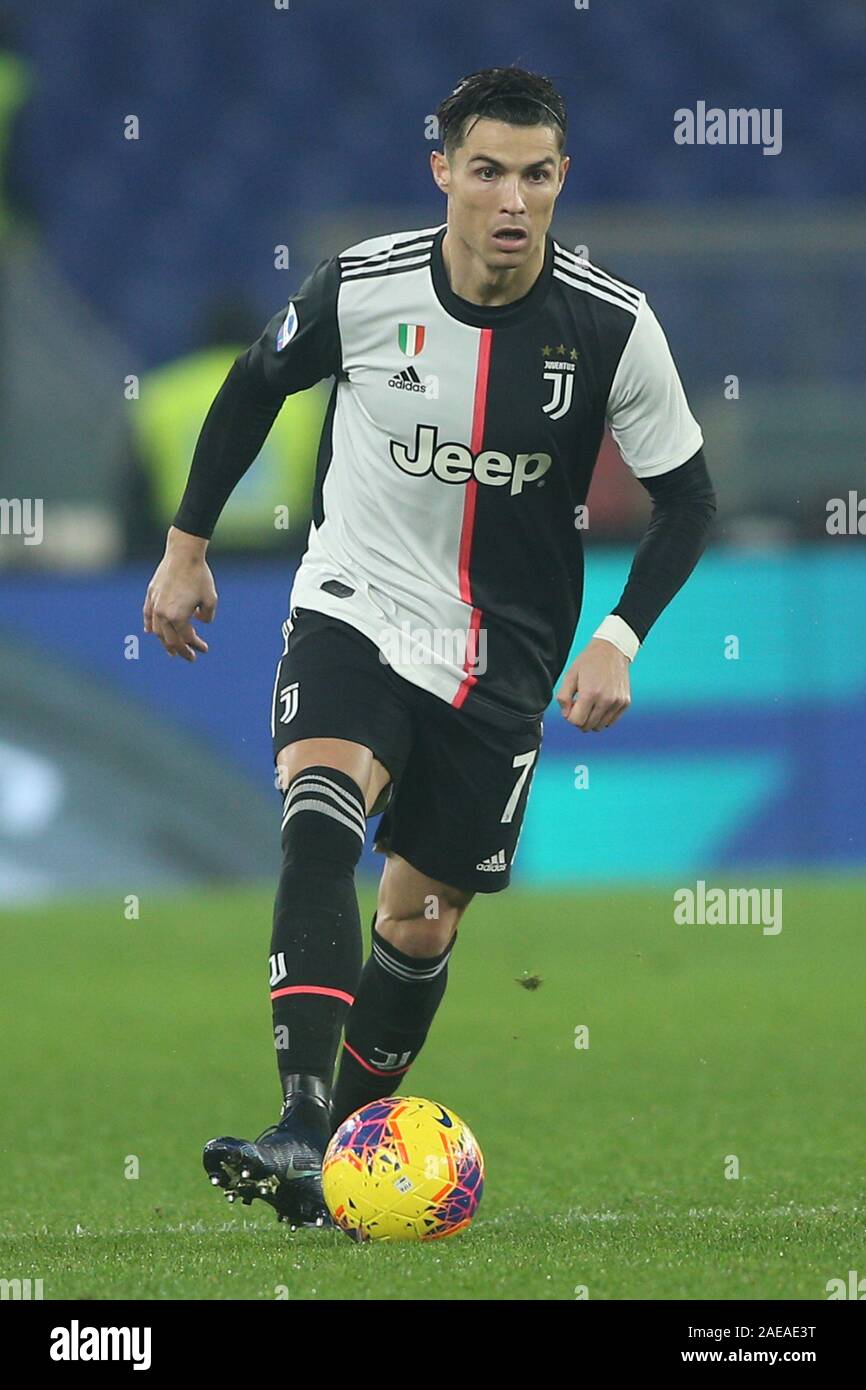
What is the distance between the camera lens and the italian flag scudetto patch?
4348 mm

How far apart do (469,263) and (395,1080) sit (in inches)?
63.8

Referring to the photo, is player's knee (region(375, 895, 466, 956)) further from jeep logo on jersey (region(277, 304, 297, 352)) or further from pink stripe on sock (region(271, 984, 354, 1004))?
jeep logo on jersey (region(277, 304, 297, 352))

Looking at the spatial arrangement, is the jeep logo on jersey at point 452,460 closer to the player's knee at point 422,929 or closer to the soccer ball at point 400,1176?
the player's knee at point 422,929

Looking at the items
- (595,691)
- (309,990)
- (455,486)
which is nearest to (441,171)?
(455,486)

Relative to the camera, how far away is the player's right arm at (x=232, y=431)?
4.32 m

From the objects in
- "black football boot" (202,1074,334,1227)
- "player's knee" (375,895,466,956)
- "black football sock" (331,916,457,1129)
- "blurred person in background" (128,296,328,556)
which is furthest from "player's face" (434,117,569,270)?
"blurred person in background" (128,296,328,556)

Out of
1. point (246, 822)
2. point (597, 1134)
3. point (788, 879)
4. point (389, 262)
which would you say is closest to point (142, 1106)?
point (597, 1134)

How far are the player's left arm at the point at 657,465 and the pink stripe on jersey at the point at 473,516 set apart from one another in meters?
0.19

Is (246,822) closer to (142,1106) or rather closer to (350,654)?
(142,1106)

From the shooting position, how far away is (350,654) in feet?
14.1

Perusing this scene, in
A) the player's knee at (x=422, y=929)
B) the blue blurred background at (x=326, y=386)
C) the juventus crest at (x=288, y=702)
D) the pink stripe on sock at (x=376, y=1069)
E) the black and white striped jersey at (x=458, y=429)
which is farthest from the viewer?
the blue blurred background at (x=326, y=386)

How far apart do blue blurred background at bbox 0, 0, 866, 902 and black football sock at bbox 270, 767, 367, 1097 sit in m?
5.72

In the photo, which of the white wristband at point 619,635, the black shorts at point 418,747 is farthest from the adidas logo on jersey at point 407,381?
the white wristband at point 619,635

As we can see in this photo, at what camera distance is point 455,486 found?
438 cm
